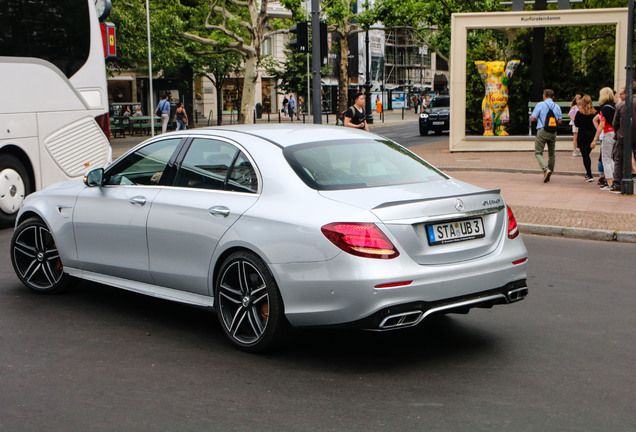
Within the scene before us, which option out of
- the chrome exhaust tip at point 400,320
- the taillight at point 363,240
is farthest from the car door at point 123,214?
the chrome exhaust tip at point 400,320

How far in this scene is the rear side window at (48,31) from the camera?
11.8 meters

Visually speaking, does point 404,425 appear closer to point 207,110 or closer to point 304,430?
point 304,430

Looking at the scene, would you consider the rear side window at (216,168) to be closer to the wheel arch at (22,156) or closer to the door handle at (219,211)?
the door handle at (219,211)

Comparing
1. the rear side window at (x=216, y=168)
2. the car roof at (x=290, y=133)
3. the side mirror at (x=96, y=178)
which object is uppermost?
the car roof at (x=290, y=133)

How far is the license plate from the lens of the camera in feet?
17.3

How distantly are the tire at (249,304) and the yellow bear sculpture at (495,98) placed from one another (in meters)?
21.3

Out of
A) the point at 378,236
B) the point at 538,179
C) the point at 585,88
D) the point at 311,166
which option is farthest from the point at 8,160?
the point at 585,88

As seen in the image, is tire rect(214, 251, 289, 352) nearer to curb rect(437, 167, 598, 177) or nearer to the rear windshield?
the rear windshield

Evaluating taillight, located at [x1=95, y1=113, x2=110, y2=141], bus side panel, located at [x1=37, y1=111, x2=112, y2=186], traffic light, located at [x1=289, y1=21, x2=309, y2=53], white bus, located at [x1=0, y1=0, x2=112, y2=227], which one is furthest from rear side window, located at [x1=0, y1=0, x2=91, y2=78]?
traffic light, located at [x1=289, y1=21, x2=309, y2=53]

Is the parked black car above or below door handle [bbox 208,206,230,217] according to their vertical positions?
below

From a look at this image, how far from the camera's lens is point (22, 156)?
12.5 m

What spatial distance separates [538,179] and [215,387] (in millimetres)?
14236

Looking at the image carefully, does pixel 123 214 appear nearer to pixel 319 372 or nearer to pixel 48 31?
pixel 319 372

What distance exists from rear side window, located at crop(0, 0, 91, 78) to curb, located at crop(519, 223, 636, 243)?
281 inches
